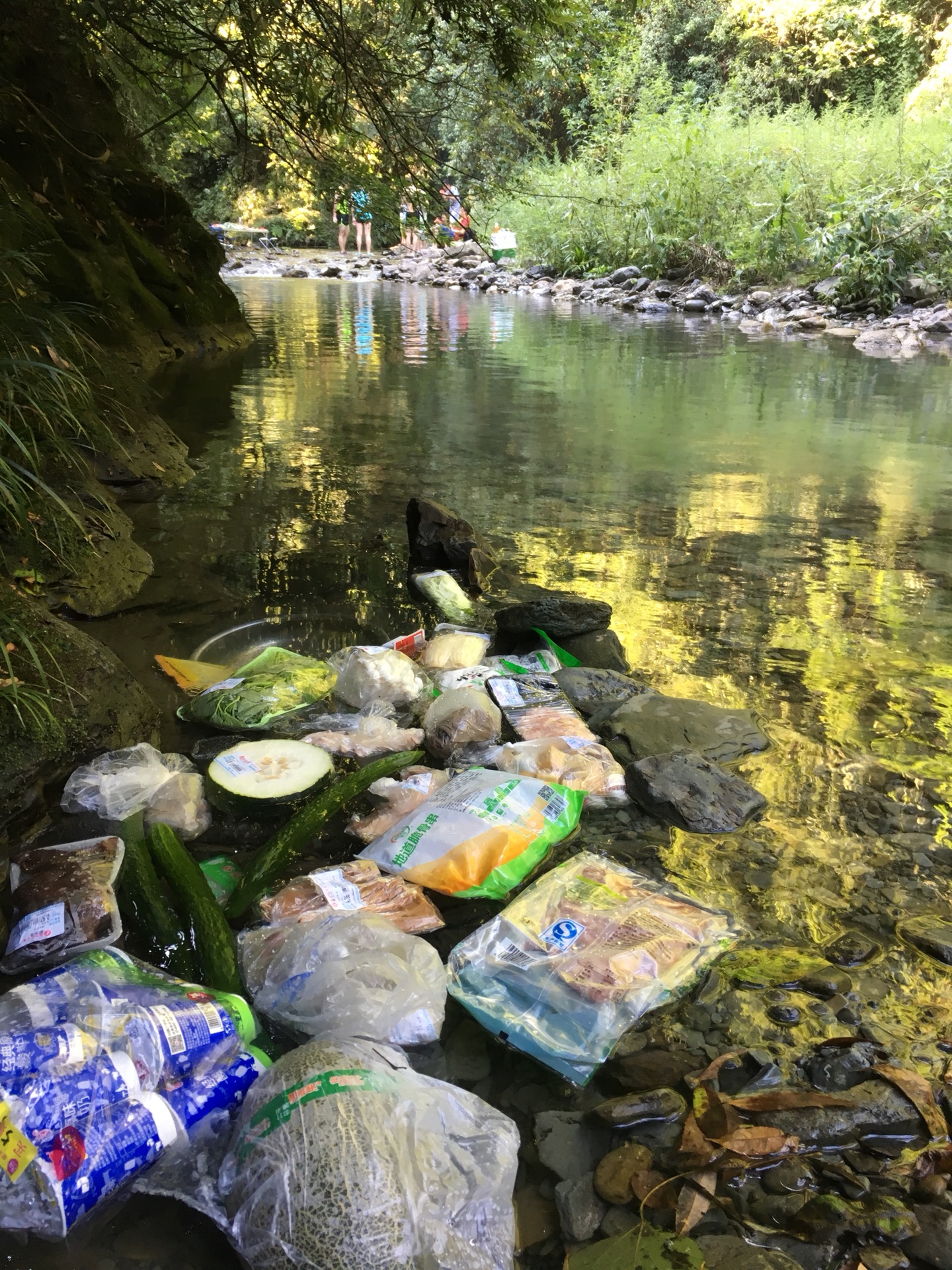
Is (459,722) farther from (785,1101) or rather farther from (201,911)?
(785,1101)

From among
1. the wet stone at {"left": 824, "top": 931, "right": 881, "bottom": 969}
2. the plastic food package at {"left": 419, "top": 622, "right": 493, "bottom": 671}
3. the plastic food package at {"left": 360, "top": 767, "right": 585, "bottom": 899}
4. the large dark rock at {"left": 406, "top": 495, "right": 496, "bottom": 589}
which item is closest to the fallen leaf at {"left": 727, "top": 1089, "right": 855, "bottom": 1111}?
the wet stone at {"left": 824, "top": 931, "right": 881, "bottom": 969}

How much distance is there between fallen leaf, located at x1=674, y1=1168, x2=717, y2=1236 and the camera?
4.64 ft

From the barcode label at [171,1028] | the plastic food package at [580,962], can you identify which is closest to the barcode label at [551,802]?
the plastic food package at [580,962]

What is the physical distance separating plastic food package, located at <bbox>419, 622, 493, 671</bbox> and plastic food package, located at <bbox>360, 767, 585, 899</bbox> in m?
0.89

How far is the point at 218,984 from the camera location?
178cm

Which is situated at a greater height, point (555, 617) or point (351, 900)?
point (555, 617)

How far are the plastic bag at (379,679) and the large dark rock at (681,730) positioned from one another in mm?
682

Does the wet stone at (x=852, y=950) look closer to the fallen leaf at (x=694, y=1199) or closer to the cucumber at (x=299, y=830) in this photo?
the fallen leaf at (x=694, y=1199)

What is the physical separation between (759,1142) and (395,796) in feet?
4.11

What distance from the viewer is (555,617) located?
3438 millimetres

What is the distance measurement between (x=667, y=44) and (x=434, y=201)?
3002cm

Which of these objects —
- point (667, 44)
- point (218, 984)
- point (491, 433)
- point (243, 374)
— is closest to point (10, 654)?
point (218, 984)

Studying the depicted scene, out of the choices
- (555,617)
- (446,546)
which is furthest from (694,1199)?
(446,546)

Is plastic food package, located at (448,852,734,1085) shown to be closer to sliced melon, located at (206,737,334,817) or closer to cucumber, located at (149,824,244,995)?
cucumber, located at (149,824,244,995)
